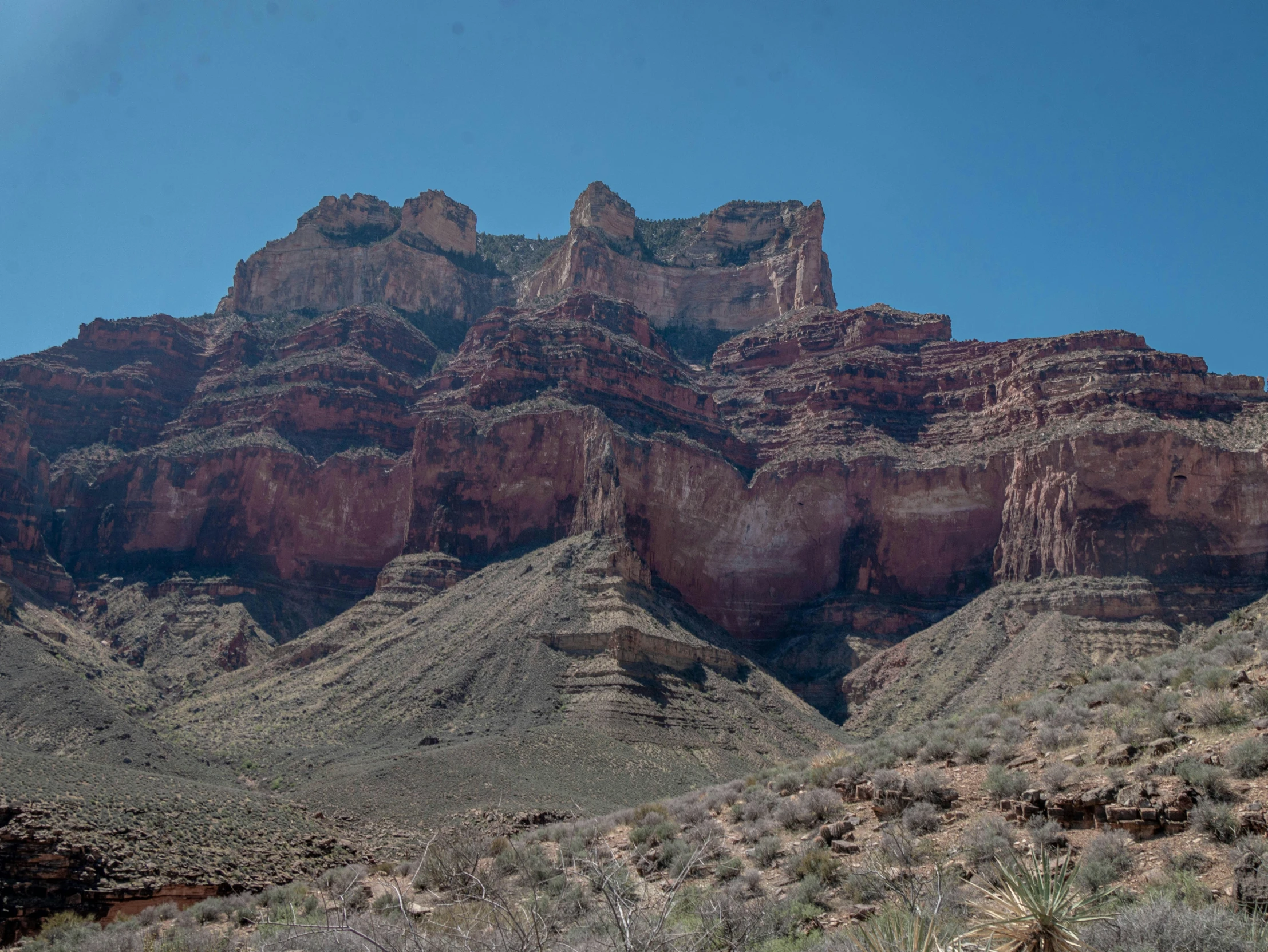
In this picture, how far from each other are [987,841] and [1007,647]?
199 ft

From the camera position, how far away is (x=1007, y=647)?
72.3 m

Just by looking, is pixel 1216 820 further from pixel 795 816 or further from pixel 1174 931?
pixel 795 816

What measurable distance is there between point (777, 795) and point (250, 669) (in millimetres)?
64163

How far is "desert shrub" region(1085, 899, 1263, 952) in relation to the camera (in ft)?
33.1

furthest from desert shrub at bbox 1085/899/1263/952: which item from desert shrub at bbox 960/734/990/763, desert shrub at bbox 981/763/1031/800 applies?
desert shrub at bbox 960/734/990/763

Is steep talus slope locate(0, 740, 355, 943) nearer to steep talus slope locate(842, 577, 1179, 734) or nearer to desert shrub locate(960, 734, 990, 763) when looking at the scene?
desert shrub locate(960, 734, 990, 763)

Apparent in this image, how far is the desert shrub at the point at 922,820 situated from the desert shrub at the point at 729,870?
279cm

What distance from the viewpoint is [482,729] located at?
53.8 m

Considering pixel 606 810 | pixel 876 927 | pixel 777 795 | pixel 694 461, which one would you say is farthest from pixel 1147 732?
pixel 694 461

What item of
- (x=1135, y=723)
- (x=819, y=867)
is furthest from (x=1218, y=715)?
(x=819, y=867)

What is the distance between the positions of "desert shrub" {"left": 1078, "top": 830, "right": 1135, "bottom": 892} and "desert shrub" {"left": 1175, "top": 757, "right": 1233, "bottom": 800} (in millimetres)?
1295

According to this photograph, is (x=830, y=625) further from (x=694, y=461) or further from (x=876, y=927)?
(x=876, y=927)

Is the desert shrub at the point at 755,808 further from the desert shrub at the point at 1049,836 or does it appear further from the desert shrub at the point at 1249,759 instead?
the desert shrub at the point at 1249,759

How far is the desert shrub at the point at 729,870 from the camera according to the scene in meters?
17.9
